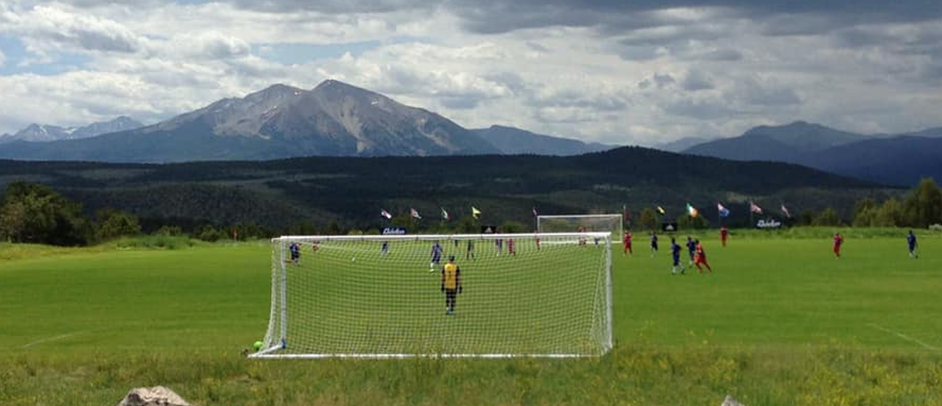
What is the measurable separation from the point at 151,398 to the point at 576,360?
770cm

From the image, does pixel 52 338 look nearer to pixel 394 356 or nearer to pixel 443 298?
pixel 394 356

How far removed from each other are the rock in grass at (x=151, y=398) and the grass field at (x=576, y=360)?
107 inches

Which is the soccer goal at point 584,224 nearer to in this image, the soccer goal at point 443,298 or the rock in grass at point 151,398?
the soccer goal at point 443,298

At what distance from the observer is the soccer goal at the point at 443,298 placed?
20.9 m

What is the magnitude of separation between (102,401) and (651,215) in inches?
5962

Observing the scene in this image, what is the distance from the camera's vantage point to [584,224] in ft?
295

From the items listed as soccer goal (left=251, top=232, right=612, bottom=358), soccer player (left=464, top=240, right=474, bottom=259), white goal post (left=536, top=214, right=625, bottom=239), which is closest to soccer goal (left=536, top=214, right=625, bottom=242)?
white goal post (left=536, top=214, right=625, bottom=239)

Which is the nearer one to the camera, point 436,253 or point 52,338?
point 52,338

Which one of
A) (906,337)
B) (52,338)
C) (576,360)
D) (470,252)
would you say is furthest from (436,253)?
(906,337)

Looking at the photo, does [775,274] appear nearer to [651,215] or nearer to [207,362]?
[207,362]

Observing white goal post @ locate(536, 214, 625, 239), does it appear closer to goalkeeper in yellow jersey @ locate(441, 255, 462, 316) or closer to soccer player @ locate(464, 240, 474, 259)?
soccer player @ locate(464, 240, 474, 259)

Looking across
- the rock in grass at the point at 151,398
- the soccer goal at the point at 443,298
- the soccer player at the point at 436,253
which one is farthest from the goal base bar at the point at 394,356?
the soccer player at the point at 436,253

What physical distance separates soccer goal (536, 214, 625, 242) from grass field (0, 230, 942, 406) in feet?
149

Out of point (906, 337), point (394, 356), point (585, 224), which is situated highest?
point (585, 224)
